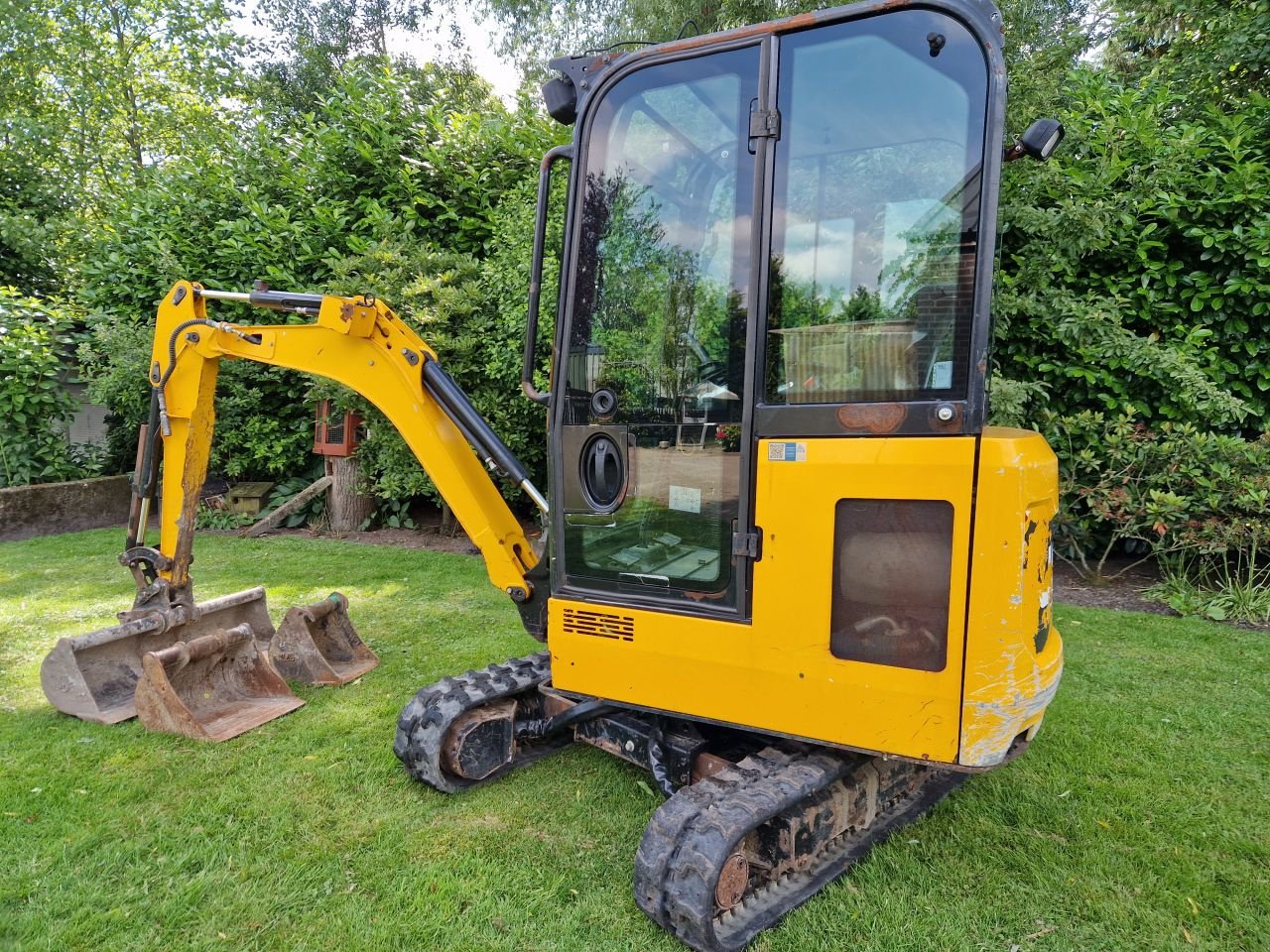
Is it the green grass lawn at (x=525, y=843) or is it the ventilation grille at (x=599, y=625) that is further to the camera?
the ventilation grille at (x=599, y=625)

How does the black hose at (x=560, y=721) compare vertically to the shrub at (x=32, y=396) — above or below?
below

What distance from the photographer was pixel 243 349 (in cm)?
384

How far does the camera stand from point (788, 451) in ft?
7.99

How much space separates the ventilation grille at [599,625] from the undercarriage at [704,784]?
54cm

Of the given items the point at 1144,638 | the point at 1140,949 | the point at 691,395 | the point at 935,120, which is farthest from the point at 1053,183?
the point at 1140,949

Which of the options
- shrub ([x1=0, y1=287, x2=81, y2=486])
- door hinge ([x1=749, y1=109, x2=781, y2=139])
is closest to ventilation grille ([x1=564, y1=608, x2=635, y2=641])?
door hinge ([x1=749, y1=109, x2=781, y2=139])

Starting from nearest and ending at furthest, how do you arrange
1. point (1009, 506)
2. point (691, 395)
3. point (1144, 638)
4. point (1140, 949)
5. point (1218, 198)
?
point (1009, 506) < point (1140, 949) < point (691, 395) < point (1144, 638) < point (1218, 198)

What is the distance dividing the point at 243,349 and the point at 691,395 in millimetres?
2429

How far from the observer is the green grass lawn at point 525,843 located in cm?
247

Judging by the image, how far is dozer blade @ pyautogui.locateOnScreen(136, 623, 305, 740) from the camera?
3711 mm

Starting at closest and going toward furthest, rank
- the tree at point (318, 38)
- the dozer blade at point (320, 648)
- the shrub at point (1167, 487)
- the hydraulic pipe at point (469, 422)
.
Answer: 1. the hydraulic pipe at point (469, 422)
2. the dozer blade at point (320, 648)
3. the shrub at point (1167, 487)
4. the tree at point (318, 38)

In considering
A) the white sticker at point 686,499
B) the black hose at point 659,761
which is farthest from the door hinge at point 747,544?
the black hose at point 659,761

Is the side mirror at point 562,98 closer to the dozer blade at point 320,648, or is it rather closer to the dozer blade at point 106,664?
the dozer blade at point 320,648

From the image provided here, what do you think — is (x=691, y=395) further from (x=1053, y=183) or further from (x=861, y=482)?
(x=1053, y=183)
